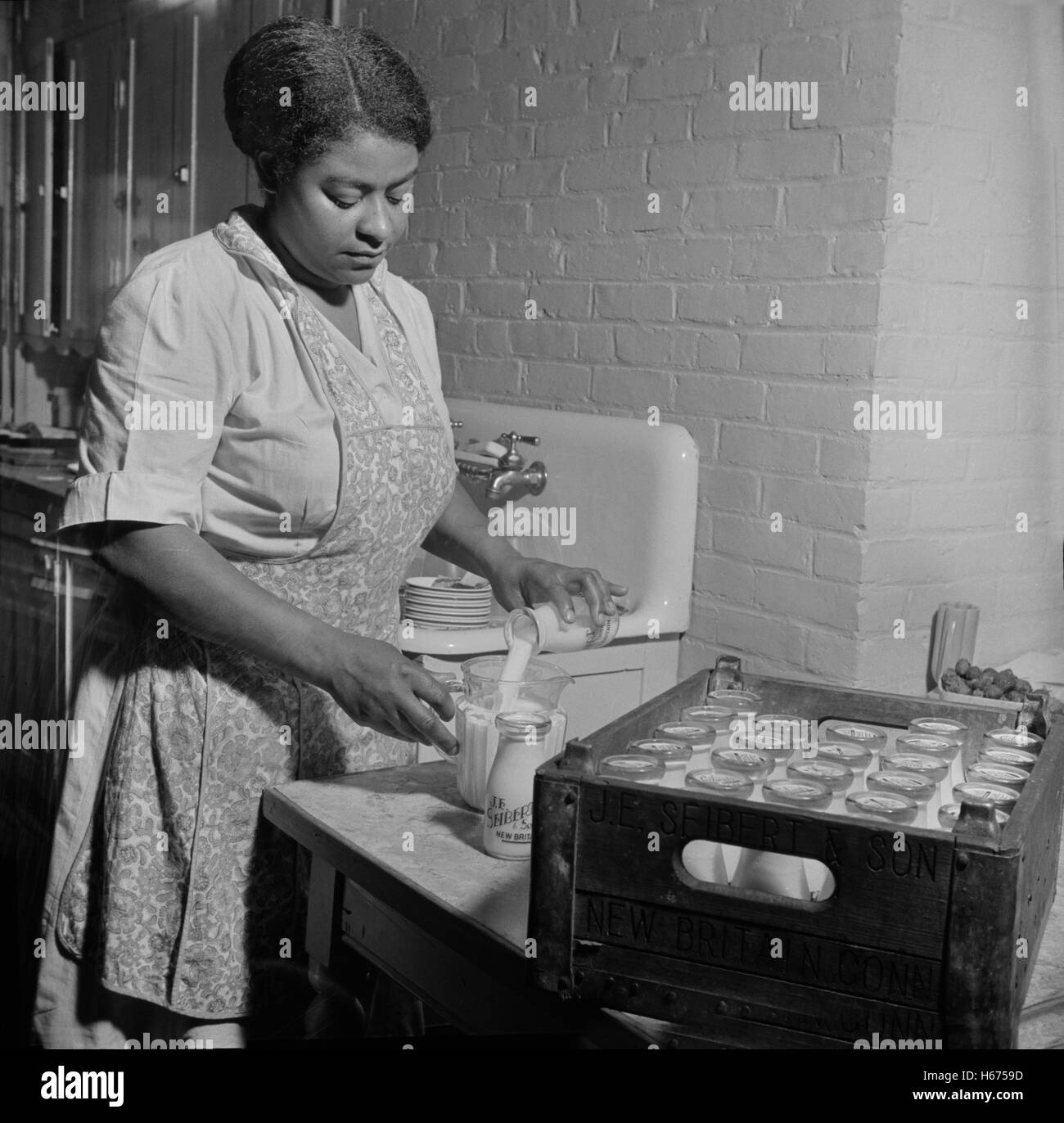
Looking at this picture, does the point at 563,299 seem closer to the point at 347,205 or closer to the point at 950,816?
the point at 347,205

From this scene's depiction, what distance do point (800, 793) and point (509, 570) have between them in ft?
2.59

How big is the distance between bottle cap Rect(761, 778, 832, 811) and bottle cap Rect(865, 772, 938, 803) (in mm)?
45

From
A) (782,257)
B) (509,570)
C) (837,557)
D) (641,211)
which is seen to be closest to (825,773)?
(509,570)

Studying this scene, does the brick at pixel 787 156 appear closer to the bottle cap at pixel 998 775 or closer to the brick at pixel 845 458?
the brick at pixel 845 458

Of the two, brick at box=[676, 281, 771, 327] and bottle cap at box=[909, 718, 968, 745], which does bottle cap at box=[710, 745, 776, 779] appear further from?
brick at box=[676, 281, 771, 327]

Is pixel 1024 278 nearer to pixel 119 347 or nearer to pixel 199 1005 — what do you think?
pixel 119 347

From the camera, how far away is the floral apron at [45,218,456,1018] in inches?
60.7

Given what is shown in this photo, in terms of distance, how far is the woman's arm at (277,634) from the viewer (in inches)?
52.2

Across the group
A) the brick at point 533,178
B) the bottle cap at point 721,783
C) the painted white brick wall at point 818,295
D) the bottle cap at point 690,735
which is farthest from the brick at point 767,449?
the bottle cap at point 721,783

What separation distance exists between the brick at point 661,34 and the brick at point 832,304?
2.19 ft

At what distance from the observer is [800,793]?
1002 mm

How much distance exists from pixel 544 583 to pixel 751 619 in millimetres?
1315

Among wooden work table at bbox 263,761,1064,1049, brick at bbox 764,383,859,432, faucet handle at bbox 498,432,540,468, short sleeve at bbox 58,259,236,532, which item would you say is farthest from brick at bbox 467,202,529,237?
wooden work table at bbox 263,761,1064,1049

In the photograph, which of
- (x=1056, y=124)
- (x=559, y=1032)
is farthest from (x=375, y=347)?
(x=1056, y=124)
